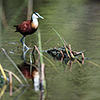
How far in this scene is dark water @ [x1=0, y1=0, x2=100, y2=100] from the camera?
486 centimetres

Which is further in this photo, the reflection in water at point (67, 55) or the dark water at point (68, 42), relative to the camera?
the reflection in water at point (67, 55)

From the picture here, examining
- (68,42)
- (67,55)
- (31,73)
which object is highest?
(31,73)

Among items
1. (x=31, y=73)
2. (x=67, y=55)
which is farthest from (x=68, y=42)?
(x=31, y=73)

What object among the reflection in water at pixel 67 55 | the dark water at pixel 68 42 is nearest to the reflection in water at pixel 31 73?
the dark water at pixel 68 42

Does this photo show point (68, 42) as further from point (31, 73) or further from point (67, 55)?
point (31, 73)

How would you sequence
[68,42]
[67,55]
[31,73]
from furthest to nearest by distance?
1. [68,42]
2. [67,55]
3. [31,73]

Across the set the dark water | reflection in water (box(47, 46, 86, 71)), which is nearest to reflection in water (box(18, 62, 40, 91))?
the dark water

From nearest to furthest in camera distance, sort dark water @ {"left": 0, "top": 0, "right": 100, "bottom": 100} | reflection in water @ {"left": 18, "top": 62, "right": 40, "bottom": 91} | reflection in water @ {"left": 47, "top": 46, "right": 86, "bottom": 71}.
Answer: dark water @ {"left": 0, "top": 0, "right": 100, "bottom": 100} → reflection in water @ {"left": 18, "top": 62, "right": 40, "bottom": 91} → reflection in water @ {"left": 47, "top": 46, "right": 86, "bottom": 71}

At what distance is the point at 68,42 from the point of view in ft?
27.2

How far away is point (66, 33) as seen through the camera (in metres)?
9.52

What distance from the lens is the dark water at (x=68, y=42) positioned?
486cm

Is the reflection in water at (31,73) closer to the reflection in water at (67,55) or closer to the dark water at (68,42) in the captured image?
the dark water at (68,42)

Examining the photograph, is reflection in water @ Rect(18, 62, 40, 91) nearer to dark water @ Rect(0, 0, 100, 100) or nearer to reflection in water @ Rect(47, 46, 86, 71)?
dark water @ Rect(0, 0, 100, 100)

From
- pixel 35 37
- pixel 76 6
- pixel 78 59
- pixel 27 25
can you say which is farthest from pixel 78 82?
pixel 76 6
